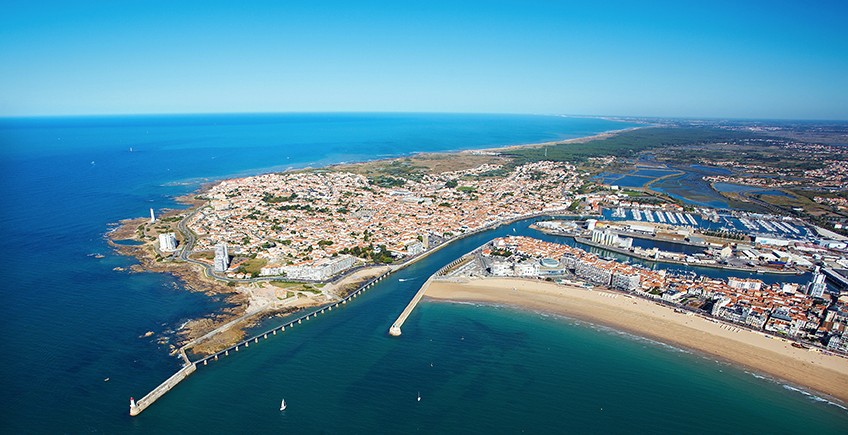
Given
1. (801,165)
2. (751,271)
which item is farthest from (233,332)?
(801,165)

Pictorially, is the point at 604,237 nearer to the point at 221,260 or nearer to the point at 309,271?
the point at 309,271

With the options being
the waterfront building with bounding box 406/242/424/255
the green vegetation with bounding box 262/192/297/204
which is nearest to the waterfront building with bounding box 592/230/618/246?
the waterfront building with bounding box 406/242/424/255

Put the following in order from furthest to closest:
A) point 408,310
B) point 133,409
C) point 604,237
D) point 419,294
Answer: point 604,237 → point 419,294 → point 408,310 → point 133,409

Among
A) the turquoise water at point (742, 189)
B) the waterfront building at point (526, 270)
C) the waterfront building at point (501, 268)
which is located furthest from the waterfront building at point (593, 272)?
the turquoise water at point (742, 189)

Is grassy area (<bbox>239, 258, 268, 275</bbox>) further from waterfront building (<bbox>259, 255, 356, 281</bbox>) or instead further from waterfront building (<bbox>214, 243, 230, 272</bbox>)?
waterfront building (<bbox>214, 243, 230, 272</bbox>)

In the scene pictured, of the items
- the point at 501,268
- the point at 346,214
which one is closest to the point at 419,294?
the point at 501,268

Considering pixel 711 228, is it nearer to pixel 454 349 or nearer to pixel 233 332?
pixel 454 349
